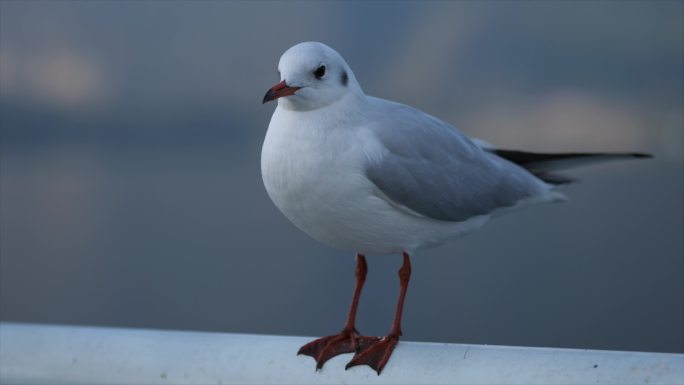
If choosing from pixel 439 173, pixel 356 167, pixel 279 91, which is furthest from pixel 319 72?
pixel 439 173

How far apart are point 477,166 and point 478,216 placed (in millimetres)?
143

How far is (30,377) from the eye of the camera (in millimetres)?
2887

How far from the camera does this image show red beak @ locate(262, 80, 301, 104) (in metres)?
2.38

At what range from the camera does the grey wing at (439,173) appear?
8.32ft

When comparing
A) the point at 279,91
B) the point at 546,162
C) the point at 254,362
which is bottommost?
the point at 254,362

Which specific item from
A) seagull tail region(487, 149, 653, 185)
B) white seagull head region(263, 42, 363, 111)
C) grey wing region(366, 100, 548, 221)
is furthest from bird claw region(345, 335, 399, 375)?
seagull tail region(487, 149, 653, 185)

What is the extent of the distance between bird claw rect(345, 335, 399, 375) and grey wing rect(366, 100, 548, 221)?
1.14 feet

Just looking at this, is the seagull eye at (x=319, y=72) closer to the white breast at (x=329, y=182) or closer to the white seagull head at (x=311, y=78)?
the white seagull head at (x=311, y=78)

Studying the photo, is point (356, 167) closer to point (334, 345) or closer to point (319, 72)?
point (319, 72)

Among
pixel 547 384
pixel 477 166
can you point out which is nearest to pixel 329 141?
pixel 477 166

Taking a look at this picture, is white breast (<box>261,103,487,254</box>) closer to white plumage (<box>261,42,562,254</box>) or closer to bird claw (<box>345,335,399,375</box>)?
white plumage (<box>261,42,562,254</box>)

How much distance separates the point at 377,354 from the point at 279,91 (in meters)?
0.72

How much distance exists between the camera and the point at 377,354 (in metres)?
2.55

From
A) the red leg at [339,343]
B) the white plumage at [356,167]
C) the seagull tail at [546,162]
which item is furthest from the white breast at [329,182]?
the seagull tail at [546,162]
